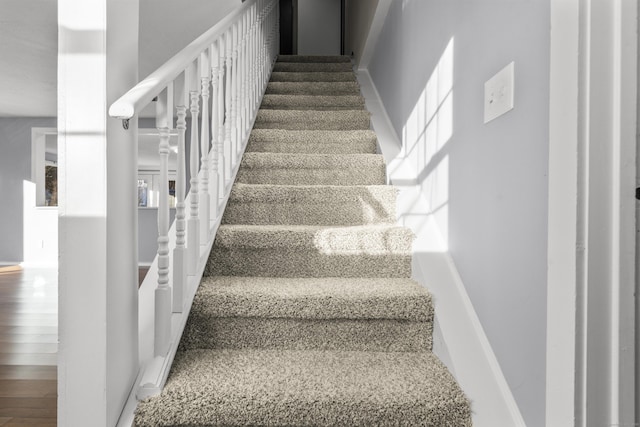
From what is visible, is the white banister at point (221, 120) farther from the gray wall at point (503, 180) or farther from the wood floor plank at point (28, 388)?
the wood floor plank at point (28, 388)

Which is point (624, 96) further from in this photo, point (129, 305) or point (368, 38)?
point (368, 38)

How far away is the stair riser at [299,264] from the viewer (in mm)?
1525

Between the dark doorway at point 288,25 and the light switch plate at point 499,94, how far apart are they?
5169 millimetres

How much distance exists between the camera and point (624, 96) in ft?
2.25

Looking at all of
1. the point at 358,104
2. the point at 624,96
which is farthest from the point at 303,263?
the point at 358,104

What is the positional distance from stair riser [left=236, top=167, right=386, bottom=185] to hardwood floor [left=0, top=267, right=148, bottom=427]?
1215mm

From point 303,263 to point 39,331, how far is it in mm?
1911

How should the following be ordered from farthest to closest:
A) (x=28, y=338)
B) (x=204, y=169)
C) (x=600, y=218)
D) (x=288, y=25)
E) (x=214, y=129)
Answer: (x=288, y=25), (x=28, y=338), (x=214, y=129), (x=204, y=169), (x=600, y=218)

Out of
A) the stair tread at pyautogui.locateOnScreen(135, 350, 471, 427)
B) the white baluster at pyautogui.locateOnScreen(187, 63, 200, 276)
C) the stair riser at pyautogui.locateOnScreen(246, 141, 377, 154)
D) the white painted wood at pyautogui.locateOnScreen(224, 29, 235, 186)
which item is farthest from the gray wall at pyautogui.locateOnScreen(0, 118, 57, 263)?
the stair tread at pyautogui.locateOnScreen(135, 350, 471, 427)

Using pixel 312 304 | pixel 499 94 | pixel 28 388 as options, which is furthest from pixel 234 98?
pixel 28 388

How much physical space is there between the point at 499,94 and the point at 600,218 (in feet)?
1.47

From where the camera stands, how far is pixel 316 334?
4.22ft

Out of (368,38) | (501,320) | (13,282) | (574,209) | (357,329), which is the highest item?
(368,38)

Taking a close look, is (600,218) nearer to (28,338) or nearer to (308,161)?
(308,161)
